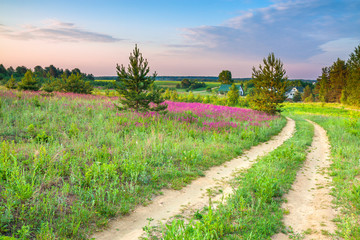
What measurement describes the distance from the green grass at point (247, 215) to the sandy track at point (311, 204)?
0.23 m

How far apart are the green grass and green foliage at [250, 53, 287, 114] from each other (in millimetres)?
17491

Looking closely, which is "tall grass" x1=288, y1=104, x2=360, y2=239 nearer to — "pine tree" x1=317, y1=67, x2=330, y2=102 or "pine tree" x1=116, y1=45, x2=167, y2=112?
"pine tree" x1=116, y1=45, x2=167, y2=112

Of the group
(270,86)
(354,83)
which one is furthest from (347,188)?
(354,83)

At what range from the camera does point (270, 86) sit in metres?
23.4

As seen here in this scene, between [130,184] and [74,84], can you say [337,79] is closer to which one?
[74,84]

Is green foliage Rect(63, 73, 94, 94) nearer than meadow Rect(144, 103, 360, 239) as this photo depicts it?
No

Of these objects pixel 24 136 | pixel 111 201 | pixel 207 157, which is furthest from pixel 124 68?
pixel 111 201

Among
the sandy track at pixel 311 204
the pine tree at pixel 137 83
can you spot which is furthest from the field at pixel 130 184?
the pine tree at pixel 137 83

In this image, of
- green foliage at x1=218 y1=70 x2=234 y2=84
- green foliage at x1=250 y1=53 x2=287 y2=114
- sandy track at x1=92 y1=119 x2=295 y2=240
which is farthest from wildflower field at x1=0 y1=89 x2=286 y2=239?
green foliage at x1=218 y1=70 x2=234 y2=84

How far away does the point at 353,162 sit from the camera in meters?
8.02

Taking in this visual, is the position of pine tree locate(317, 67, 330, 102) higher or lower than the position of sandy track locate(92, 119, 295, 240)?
higher

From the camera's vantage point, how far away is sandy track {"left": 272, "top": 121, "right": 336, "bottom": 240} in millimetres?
4215

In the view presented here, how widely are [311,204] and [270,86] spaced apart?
20.2m

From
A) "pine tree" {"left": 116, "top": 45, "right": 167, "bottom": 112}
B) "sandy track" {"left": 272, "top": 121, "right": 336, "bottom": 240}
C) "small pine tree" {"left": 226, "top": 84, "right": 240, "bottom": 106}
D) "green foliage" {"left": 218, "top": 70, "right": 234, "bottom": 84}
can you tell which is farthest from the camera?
"green foliage" {"left": 218, "top": 70, "right": 234, "bottom": 84}
